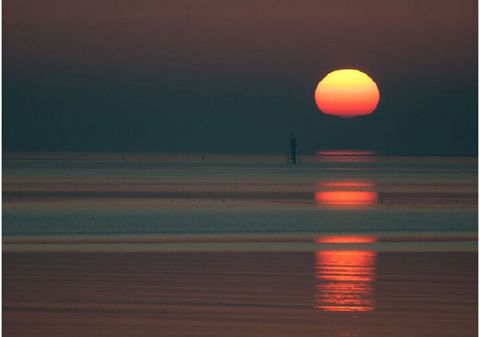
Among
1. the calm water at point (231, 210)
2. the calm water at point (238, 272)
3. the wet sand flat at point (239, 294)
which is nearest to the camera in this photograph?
the wet sand flat at point (239, 294)

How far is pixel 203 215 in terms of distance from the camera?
25.7 meters

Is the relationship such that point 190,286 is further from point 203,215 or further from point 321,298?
point 203,215

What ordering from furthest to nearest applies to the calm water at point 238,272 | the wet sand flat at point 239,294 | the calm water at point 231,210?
the calm water at point 231,210 < the calm water at point 238,272 < the wet sand flat at point 239,294

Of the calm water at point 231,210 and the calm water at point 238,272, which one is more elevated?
the calm water at point 231,210

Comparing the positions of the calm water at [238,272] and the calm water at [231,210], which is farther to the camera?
the calm water at [231,210]

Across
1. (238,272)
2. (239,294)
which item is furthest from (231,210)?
(239,294)

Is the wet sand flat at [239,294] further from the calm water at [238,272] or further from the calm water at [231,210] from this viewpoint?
the calm water at [231,210]

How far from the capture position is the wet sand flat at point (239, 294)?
1027 centimetres

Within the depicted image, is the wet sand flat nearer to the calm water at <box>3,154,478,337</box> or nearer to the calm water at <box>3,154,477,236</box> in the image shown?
the calm water at <box>3,154,478,337</box>

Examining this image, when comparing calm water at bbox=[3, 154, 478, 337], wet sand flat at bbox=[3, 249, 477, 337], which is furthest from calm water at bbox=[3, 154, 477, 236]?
wet sand flat at bbox=[3, 249, 477, 337]

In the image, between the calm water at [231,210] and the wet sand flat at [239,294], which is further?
the calm water at [231,210]

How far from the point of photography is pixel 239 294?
12.0 metres

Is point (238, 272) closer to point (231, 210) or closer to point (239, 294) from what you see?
point (239, 294)

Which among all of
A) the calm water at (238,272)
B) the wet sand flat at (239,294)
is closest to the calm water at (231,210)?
the calm water at (238,272)
